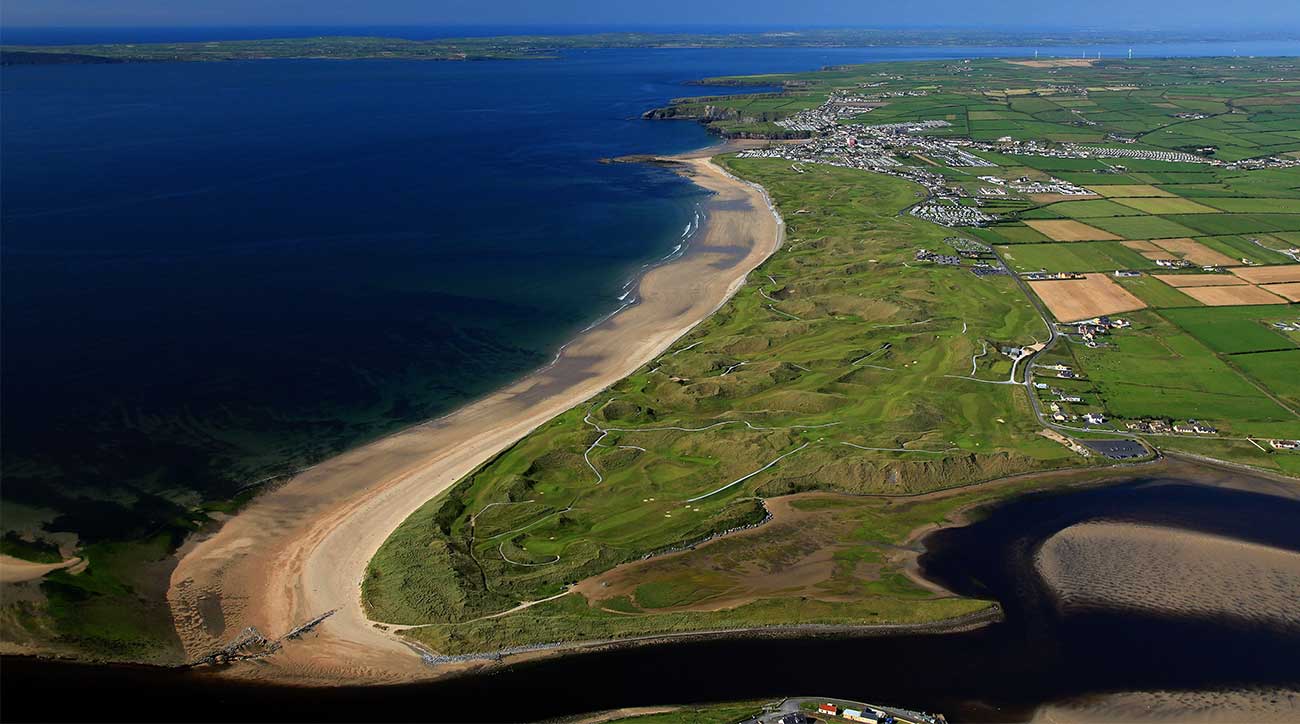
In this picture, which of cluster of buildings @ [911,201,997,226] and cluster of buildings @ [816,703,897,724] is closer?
cluster of buildings @ [816,703,897,724]

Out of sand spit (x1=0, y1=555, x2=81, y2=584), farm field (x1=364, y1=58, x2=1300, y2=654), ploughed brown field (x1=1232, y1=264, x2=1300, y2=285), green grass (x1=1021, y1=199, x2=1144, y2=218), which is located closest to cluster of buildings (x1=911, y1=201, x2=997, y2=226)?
farm field (x1=364, y1=58, x2=1300, y2=654)

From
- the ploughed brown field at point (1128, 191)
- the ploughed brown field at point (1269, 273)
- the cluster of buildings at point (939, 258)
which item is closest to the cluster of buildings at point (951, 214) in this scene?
the cluster of buildings at point (939, 258)

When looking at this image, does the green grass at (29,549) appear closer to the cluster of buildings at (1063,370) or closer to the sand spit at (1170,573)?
the sand spit at (1170,573)

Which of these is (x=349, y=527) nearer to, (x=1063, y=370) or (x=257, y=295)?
(x=257, y=295)

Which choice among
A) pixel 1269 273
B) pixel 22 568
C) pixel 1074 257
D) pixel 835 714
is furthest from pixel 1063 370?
pixel 22 568

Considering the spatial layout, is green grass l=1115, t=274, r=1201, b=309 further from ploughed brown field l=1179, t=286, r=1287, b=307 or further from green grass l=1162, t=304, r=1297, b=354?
green grass l=1162, t=304, r=1297, b=354
